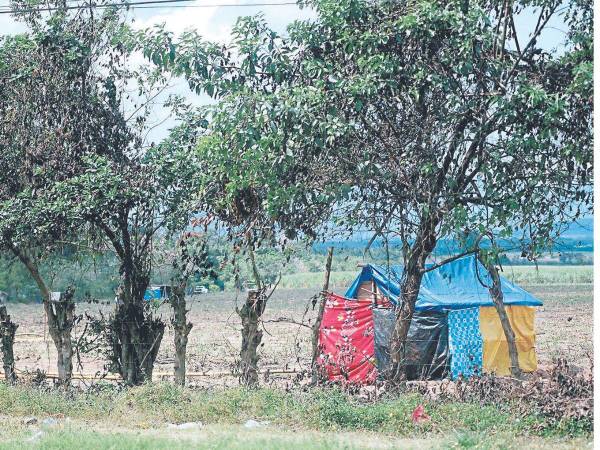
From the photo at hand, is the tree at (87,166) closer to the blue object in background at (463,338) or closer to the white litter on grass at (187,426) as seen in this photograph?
the white litter on grass at (187,426)

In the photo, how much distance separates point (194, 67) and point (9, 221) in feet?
12.7

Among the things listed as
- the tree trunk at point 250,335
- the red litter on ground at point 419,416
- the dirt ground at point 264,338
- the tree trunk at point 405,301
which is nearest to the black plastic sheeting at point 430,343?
the dirt ground at point 264,338

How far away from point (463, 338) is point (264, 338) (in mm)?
14189

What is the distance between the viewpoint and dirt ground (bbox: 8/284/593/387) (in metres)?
18.5

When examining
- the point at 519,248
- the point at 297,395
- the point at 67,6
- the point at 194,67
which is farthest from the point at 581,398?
the point at 67,6

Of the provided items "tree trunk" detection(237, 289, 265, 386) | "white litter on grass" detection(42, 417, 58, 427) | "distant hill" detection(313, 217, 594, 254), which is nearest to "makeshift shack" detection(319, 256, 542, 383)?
"tree trunk" detection(237, 289, 265, 386)

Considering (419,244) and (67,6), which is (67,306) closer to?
(67,6)

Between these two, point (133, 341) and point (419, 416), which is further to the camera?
point (133, 341)

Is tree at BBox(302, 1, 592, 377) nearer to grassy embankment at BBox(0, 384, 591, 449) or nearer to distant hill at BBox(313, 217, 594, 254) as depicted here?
distant hill at BBox(313, 217, 594, 254)

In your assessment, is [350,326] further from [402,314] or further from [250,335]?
[402,314]

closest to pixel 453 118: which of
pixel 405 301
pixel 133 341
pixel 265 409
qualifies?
pixel 405 301

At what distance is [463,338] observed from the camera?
1805cm

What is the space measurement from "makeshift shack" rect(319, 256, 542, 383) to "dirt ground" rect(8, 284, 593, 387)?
2.92 ft

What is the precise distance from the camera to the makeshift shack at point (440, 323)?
667 inches
